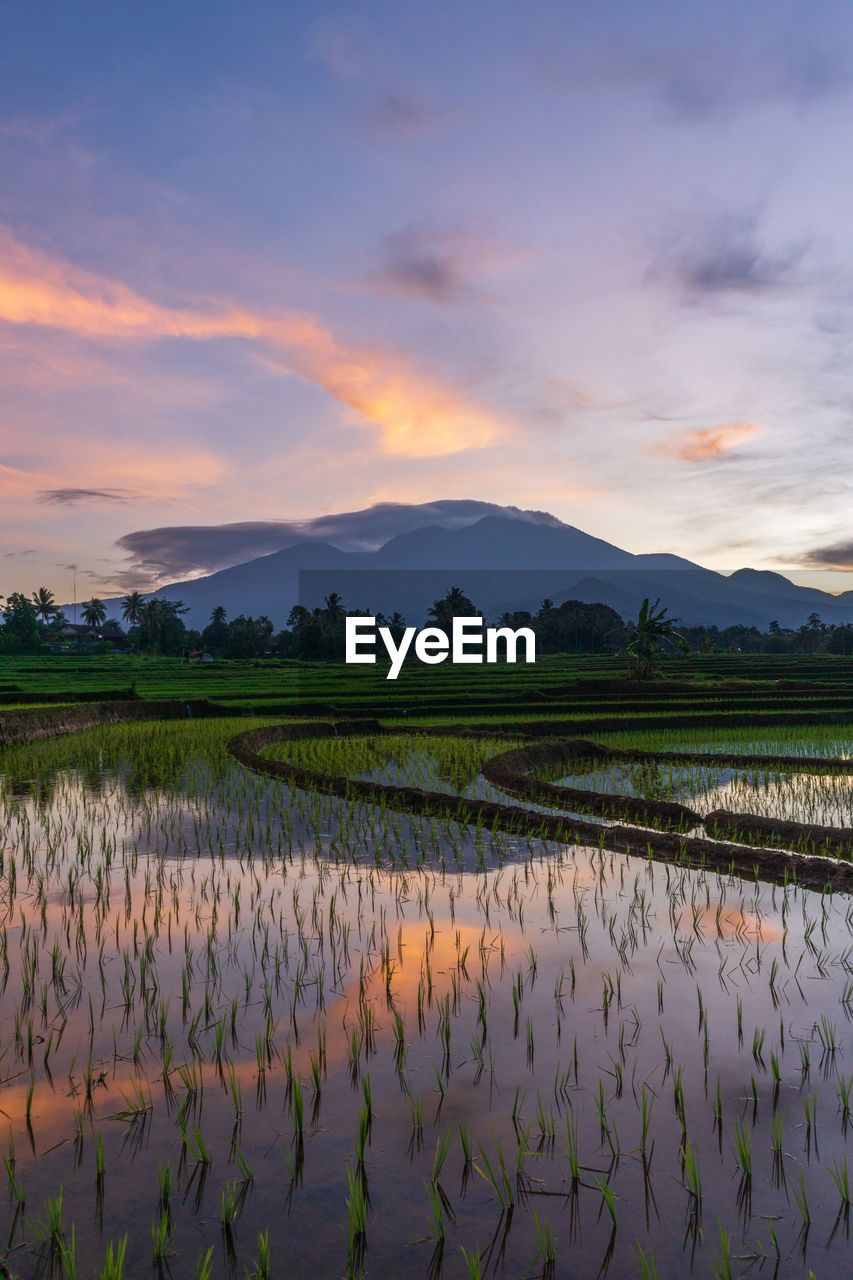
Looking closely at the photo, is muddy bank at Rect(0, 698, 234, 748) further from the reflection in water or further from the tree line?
the tree line

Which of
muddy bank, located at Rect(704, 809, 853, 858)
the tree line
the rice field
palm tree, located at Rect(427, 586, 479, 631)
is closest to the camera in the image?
the rice field

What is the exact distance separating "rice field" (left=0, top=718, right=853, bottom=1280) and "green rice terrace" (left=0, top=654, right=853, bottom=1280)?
0.01 m

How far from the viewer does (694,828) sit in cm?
899

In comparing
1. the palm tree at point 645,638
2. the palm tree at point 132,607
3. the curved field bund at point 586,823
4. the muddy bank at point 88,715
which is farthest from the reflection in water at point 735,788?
the palm tree at point 132,607

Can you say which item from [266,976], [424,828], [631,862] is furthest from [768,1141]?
[424,828]

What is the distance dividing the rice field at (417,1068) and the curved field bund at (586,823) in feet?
1.40

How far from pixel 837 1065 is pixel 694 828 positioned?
5378 mm

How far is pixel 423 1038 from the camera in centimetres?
396

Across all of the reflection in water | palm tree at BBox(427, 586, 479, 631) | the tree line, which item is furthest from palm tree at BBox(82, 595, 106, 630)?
the reflection in water

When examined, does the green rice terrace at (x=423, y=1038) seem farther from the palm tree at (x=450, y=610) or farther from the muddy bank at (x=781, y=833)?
the palm tree at (x=450, y=610)

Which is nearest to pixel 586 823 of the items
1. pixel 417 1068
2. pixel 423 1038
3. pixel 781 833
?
pixel 781 833

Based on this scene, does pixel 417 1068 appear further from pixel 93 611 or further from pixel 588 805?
pixel 93 611

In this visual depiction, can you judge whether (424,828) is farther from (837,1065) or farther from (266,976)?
(837,1065)

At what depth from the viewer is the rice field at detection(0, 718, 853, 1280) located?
263cm
